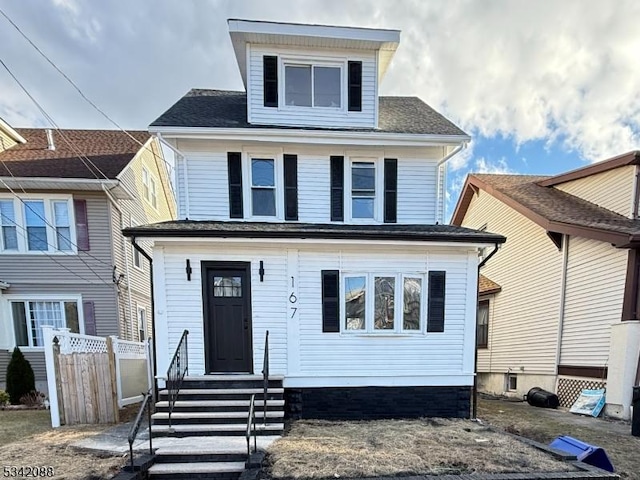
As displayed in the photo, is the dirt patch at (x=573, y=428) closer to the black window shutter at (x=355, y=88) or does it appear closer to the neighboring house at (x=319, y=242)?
the neighboring house at (x=319, y=242)

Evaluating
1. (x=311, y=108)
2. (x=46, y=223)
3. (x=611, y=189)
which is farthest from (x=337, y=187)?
(x=46, y=223)

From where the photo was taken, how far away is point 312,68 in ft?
23.9

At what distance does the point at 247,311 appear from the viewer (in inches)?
249

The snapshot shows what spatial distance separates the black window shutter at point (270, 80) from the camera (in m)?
7.19

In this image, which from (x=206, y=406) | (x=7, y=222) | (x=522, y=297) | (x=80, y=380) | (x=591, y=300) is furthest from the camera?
(x=522, y=297)

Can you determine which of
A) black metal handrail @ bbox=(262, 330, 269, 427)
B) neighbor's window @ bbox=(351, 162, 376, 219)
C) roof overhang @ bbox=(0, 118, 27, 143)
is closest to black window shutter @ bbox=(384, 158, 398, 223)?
neighbor's window @ bbox=(351, 162, 376, 219)

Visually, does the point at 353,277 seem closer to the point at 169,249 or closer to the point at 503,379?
the point at 169,249

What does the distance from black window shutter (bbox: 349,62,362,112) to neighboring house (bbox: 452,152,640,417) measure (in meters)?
6.40

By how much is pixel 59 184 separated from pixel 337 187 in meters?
8.51

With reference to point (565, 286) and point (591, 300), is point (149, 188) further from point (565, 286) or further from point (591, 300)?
point (591, 300)

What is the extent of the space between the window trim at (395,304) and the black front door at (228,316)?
6.20ft

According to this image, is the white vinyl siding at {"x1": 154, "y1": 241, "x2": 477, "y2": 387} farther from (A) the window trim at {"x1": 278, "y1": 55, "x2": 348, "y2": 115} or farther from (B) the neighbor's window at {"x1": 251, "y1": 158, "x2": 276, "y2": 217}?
(A) the window trim at {"x1": 278, "y1": 55, "x2": 348, "y2": 115}

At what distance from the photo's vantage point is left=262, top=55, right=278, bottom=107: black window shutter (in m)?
7.19

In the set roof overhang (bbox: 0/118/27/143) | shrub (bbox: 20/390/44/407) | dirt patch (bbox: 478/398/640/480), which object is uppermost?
roof overhang (bbox: 0/118/27/143)
